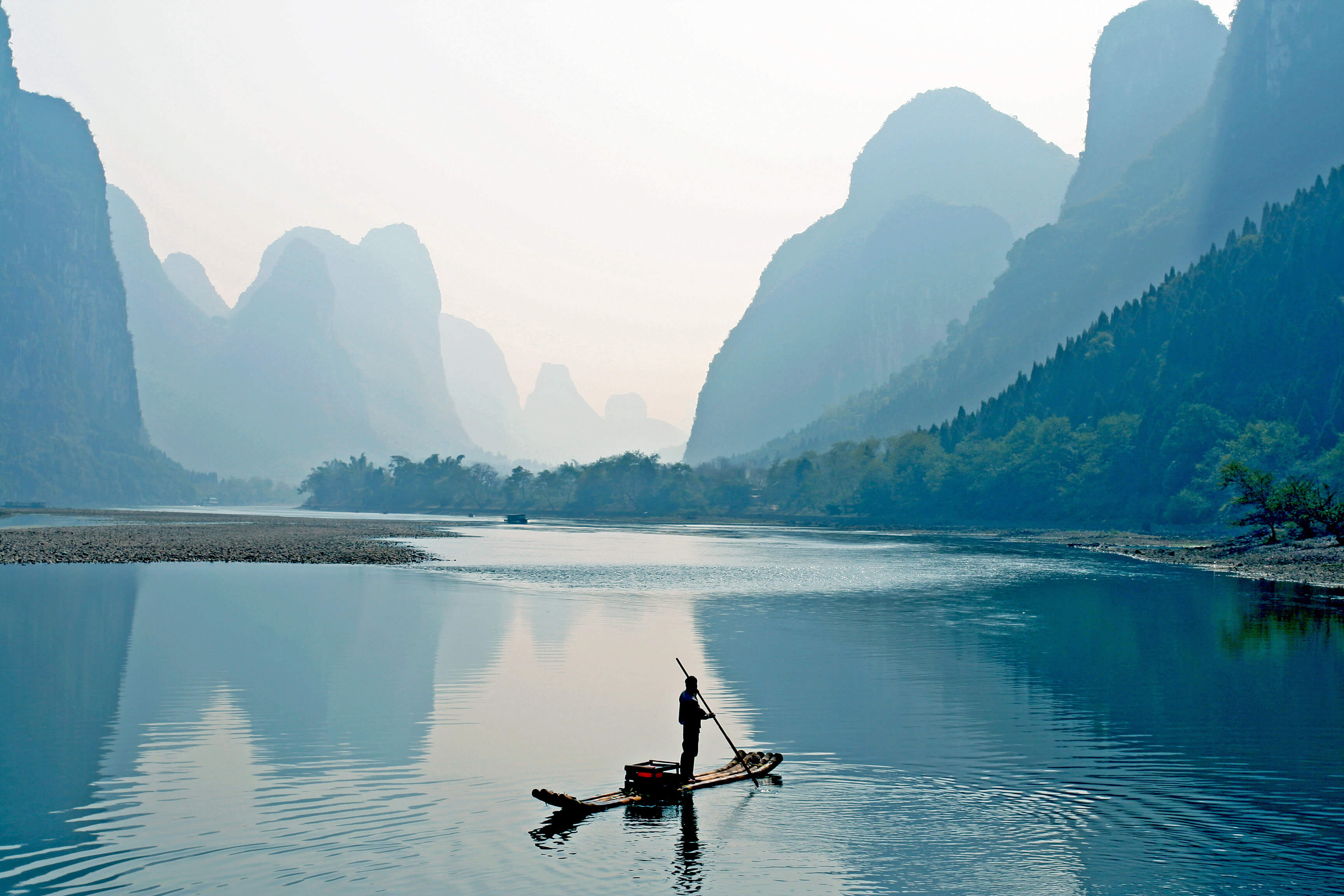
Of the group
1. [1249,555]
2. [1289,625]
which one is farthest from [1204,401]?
[1289,625]

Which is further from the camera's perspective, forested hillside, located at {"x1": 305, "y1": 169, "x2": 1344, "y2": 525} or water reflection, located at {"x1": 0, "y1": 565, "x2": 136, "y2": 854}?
forested hillside, located at {"x1": 305, "y1": 169, "x2": 1344, "y2": 525}

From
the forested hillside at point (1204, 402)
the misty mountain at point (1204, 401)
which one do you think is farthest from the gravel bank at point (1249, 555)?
the misty mountain at point (1204, 401)

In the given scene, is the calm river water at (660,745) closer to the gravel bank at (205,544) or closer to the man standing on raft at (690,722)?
the man standing on raft at (690,722)

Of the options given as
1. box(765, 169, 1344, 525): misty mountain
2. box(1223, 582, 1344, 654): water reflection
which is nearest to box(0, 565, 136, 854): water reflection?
box(1223, 582, 1344, 654): water reflection

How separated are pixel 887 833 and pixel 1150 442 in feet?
506

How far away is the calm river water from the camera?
1698 cm

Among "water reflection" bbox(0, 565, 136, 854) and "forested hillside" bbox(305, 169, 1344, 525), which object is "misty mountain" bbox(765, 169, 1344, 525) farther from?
"water reflection" bbox(0, 565, 136, 854)

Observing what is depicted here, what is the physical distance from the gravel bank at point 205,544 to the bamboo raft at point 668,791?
68333mm

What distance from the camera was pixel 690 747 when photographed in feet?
71.1

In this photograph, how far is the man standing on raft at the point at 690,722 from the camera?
21.5 m

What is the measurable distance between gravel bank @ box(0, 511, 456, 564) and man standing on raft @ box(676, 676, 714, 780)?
223ft

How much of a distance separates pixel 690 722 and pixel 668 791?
183cm

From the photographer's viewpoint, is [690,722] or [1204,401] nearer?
[690,722]

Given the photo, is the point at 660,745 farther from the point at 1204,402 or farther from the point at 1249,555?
the point at 1204,402
